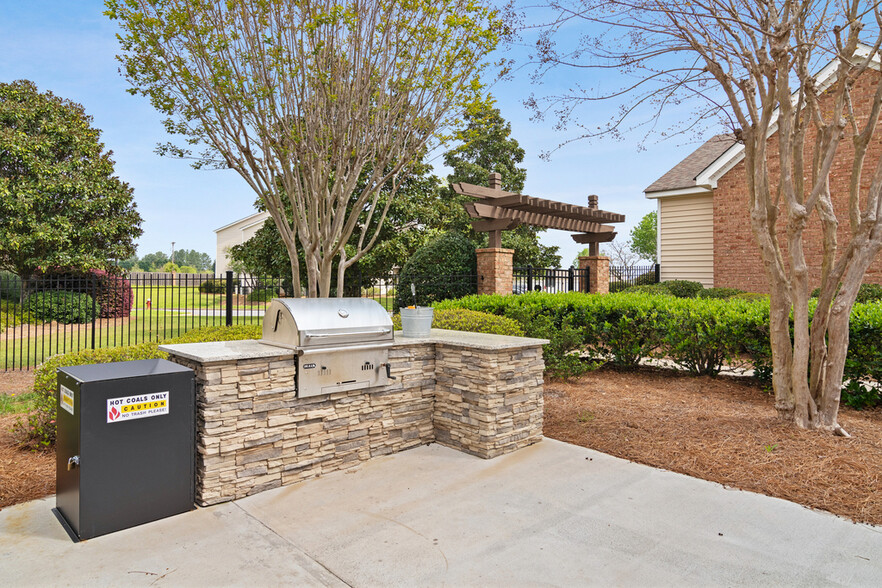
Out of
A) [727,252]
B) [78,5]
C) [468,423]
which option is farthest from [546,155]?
[727,252]

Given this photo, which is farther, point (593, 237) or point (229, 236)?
point (229, 236)

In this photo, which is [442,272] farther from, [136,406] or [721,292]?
[136,406]

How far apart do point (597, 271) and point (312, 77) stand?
33.2ft

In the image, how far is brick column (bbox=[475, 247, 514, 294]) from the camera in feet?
34.9

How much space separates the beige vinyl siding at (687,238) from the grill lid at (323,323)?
13458 millimetres

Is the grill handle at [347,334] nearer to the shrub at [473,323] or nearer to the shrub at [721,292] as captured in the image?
the shrub at [473,323]

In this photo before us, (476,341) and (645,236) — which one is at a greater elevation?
(645,236)

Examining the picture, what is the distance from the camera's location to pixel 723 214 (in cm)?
1404

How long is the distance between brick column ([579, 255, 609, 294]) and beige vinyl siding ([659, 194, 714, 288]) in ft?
8.40

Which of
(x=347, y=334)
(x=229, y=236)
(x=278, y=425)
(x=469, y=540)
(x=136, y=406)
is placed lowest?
(x=469, y=540)

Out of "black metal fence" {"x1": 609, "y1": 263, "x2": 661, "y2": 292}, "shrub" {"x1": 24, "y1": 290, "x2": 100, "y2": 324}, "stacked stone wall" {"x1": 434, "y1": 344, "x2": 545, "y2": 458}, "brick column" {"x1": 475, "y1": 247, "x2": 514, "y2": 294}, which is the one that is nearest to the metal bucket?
"stacked stone wall" {"x1": 434, "y1": 344, "x2": 545, "y2": 458}

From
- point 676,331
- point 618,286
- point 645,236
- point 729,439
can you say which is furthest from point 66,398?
point 645,236

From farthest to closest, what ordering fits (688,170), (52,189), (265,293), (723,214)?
(688,170), (52,189), (723,214), (265,293)

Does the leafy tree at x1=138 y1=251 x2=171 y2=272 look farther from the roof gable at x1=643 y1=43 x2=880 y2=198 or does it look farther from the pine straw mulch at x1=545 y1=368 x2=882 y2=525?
the pine straw mulch at x1=545 y1=368 x2=882 y2=525
